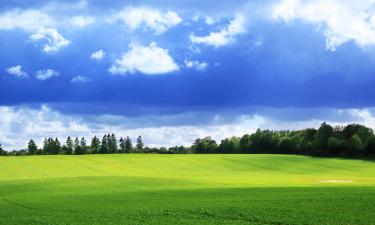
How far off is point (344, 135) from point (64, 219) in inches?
5335

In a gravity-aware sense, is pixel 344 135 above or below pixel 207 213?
above

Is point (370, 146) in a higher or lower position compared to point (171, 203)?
higher

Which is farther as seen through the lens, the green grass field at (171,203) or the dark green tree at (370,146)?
the dark green tree at (370,146)

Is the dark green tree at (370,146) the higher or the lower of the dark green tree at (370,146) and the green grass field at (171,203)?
the higher

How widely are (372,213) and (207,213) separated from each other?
359 inches

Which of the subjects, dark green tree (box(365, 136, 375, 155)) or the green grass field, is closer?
the green grass field

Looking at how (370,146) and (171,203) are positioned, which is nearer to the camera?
(171,203)

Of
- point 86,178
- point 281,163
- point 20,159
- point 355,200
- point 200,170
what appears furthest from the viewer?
point 281,163

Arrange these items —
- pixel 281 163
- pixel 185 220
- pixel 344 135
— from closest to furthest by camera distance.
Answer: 1. pixel 185 220
2. pixel 281 163
3. pixel 344 135

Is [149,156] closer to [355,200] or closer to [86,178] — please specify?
[86,178]

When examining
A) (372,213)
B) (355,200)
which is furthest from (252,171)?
(372,213)

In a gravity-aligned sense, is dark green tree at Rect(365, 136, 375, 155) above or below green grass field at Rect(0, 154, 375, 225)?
above

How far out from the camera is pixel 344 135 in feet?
515

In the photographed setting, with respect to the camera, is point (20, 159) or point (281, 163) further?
point (281, 163)
